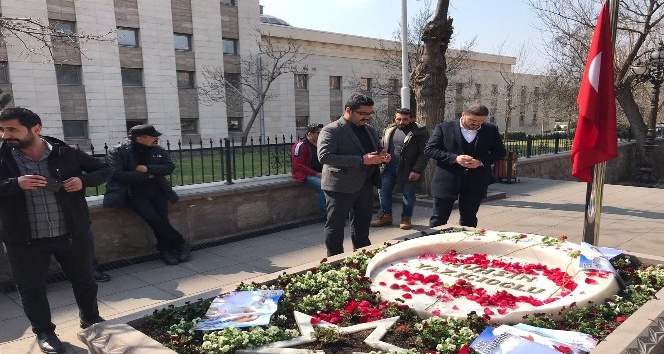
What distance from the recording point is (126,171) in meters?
5.59

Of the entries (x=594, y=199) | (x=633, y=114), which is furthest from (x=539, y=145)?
(x=594, y=199)

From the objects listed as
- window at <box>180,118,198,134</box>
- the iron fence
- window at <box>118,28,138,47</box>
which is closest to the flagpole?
the iron fence

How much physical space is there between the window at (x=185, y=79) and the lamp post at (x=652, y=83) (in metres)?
24.5

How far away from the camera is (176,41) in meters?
29.9

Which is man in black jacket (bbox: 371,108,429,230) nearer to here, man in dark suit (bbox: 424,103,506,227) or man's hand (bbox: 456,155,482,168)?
man in dark suit (bbox: 424,103,506,227)

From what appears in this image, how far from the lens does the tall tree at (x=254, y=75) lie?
30625 mm

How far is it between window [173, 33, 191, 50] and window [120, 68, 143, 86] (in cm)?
291

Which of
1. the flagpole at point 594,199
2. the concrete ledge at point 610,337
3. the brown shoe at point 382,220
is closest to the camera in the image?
the concrete ledge at point 610,337

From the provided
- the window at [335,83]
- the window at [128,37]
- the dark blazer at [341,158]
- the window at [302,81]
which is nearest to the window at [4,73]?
the window at [128,37]

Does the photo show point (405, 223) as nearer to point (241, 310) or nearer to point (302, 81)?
point (241, 310)

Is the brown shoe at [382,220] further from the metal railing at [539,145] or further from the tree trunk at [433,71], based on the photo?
the metal railing at [539,145]

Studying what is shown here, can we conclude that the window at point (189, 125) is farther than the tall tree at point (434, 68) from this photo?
Yes

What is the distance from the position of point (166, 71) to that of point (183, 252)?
84.5ft

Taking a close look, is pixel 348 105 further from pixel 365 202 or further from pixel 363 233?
pixel 363 233
